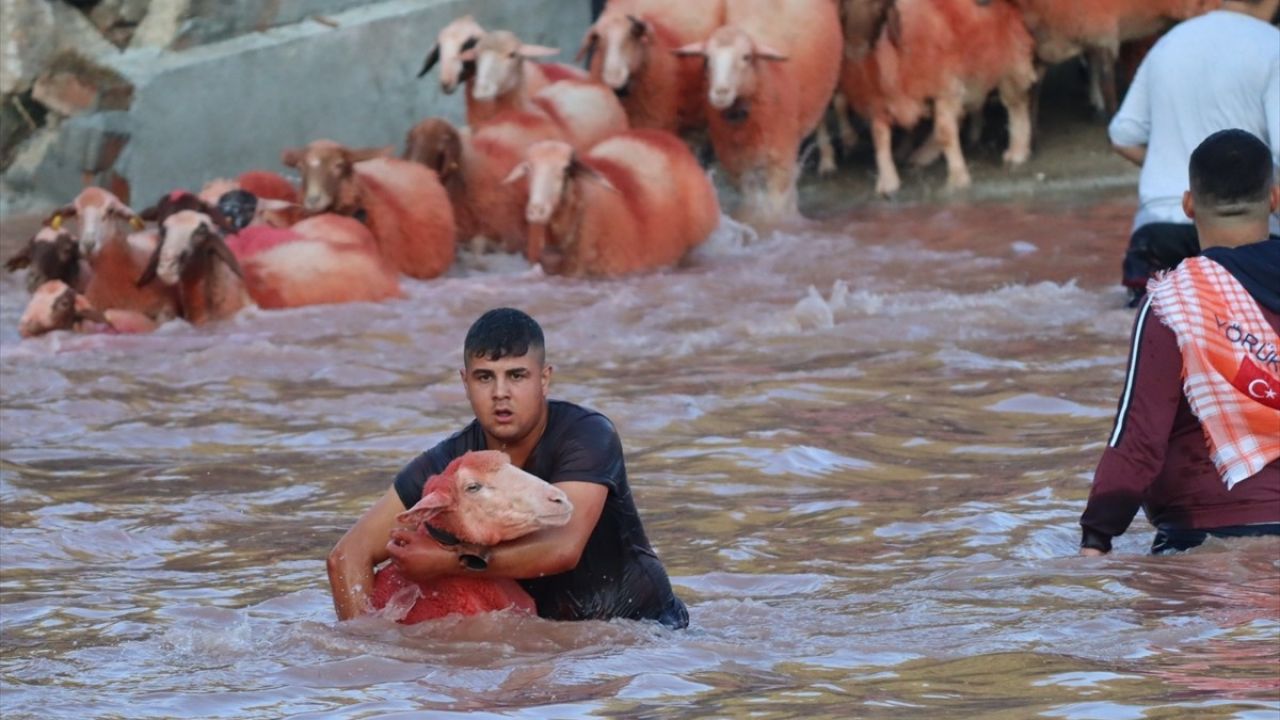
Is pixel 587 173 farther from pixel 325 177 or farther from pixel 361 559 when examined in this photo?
pixel 361 559

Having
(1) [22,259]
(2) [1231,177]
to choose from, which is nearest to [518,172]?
(1) [22,259]

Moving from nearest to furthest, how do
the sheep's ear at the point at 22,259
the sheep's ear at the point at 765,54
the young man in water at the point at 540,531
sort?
the young man in water at the point at 540,531, the sheep's ear at the point at 22,259, the sheep's ear at the point at 765,54

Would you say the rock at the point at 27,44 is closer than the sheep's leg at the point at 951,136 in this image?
No

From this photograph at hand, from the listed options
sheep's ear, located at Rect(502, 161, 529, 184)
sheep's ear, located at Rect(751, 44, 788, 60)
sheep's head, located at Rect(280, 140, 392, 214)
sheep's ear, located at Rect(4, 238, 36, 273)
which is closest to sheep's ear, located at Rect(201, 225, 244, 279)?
sheep's ear, located at Rect(4, 238, 36, 273)

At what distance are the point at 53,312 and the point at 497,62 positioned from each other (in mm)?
4351

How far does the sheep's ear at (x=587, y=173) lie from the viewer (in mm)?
13320

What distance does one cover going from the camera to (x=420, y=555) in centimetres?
494

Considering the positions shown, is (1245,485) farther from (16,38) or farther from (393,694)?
(16,38)

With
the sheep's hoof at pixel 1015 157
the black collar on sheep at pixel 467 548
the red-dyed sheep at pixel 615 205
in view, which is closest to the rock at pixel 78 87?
the red-dyed sheep at pixel 615 205

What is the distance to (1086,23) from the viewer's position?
1495 centimetres

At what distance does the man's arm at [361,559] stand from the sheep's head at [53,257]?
24.8 ft

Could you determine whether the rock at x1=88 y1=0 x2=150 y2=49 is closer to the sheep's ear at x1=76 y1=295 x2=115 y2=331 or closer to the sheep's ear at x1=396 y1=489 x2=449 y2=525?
the sheep's ear at x1=76 y1=295 x2=115 y2=331

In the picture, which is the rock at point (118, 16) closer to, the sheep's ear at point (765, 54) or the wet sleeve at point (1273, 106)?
the sheep's ear at point (765, 54)

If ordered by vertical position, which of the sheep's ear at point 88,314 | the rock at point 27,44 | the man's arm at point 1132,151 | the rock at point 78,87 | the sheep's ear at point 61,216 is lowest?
the sheep's ear at point 88,314
